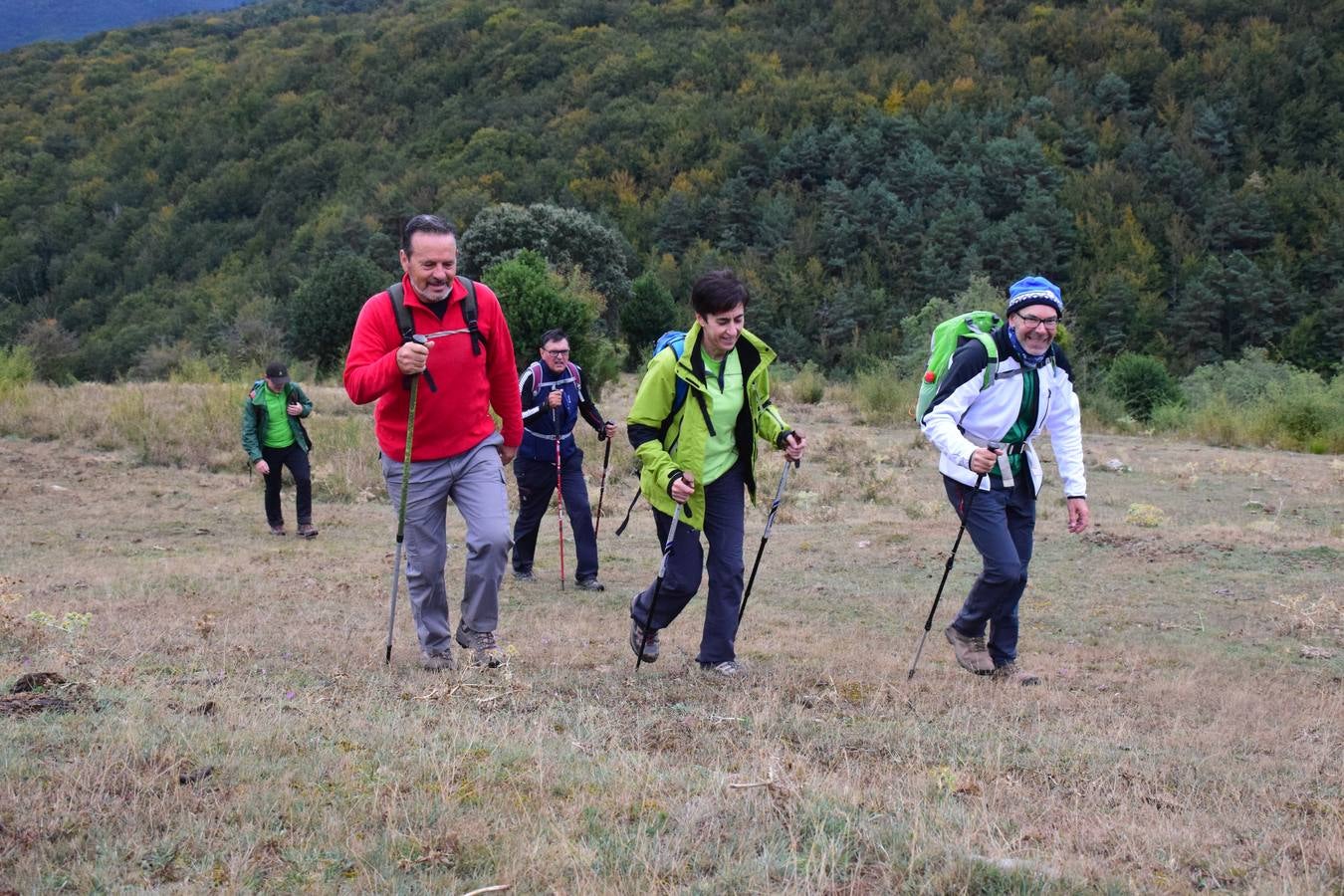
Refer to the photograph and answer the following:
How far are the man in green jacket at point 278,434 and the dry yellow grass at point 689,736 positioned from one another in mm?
1745

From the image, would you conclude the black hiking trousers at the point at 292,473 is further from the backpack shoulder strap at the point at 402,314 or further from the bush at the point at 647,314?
the bush at the point at 647,314

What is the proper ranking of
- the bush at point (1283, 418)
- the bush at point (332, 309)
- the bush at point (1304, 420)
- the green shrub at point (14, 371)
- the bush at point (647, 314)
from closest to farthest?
the green shrub at point (14, 371)
the bush at point (1304, 420)
the bush at point (1283, 418)
the bush at point (332, 309)
the bush at point (647, 314)

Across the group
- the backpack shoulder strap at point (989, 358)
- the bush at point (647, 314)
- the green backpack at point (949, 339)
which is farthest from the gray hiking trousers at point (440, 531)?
the bush at point (647, 314)

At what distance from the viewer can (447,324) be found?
621cm

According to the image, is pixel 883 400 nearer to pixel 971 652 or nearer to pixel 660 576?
pixel 971 652

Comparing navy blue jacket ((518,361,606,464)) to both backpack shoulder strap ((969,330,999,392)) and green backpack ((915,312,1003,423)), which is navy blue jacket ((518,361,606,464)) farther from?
backpack shoulder strap ((969,330,999,392))

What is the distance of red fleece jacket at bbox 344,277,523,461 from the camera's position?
6051 millimetres

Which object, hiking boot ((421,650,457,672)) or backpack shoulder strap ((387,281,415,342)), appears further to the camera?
hiking boot ((421,650,457,672))

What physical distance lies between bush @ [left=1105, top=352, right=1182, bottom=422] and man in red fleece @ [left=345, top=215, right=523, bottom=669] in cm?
2969

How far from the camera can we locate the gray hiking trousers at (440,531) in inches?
251

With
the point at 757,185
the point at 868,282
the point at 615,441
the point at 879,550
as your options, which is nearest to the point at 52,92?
the point at 757,185

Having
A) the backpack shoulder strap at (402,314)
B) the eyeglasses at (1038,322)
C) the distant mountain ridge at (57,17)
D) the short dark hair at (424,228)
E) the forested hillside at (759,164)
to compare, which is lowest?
the backpack shoulder strap at (402,314)

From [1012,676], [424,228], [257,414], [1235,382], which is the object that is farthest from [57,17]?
[1012,676]

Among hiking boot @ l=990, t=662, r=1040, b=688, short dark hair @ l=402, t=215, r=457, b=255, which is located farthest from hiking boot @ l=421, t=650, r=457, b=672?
hiking boot @ l=990, t=662, r=1040, b=688
